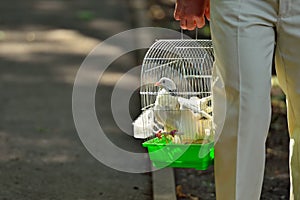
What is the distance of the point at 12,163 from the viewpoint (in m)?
5.33

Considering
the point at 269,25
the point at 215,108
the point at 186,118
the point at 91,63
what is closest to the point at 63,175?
the point at 186,118

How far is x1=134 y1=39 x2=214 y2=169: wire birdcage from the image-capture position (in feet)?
12.5

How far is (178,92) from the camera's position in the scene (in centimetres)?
395

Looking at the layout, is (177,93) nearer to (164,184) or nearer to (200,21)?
(200,21)

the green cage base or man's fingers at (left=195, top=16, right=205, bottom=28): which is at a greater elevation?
man's fingers at (left=195, top=16, right=205, bottom=28)

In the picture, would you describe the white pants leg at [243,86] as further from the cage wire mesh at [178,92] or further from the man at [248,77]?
the cage wire mesh at [178,92]

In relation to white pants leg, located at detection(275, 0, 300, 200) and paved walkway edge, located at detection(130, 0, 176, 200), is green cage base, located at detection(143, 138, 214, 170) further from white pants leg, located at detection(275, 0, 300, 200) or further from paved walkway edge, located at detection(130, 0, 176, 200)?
paved walkway edge, located at detection(130, 0, 176, 200)

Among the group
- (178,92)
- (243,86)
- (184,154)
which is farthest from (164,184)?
(243,86)

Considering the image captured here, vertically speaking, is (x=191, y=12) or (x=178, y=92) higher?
(x=191, y=12)

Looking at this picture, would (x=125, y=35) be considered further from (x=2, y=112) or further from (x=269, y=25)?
(x=269, y=25)

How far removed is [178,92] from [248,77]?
0.74 metres

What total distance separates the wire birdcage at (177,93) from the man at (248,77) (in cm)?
32

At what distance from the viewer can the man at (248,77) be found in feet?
10.6

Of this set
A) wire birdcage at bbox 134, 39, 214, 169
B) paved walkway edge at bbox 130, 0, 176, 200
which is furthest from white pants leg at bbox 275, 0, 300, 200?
paved walkway edge at bbox 130, 0, 176, 200
